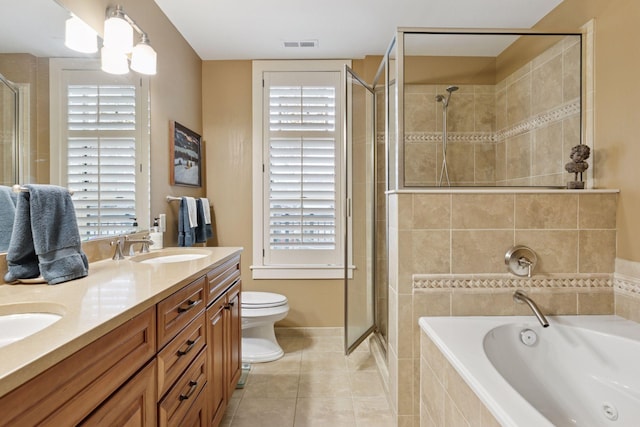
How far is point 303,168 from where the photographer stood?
2752mm

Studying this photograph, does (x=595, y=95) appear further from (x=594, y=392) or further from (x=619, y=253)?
(x=594, y=392)

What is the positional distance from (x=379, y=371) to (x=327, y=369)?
36cm

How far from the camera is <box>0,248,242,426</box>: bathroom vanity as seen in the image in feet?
1.95

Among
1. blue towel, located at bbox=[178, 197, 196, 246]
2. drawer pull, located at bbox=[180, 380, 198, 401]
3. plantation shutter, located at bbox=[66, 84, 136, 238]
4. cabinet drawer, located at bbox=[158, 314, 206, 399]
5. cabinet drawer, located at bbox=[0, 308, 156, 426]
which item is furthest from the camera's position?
blue towel, located at bbox=[178, 197, 196, 246]

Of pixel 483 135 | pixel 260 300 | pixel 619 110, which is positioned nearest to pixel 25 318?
pixel 260 300

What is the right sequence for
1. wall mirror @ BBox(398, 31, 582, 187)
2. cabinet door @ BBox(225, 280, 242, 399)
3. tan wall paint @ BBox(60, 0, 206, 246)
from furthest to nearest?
tan wall paint @ BBox(60, 0, 206, 246) → wall mirror @ BBox(398, 31, 582, 187) → cabinet door @ BBox(225, 280, 242, 399)

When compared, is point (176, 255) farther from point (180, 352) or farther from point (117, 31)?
point (117, 31)

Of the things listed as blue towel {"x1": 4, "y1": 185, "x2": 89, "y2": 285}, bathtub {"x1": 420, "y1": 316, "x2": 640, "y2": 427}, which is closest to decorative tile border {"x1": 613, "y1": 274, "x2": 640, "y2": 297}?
bathtub {"x1": 420, "y1": 316, "x2": 640, "y2": 427}

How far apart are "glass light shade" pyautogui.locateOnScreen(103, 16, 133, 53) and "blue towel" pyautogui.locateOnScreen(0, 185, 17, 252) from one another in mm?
897

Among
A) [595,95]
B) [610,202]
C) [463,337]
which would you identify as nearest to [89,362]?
[463,337]

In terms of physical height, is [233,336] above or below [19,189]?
below

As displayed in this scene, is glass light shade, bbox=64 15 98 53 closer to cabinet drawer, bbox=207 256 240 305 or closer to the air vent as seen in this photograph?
cabinet drawer, bbox=207 256 240 305

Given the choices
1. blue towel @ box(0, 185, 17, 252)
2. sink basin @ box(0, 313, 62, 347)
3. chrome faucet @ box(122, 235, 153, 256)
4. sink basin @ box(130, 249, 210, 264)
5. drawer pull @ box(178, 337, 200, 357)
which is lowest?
drawer pull @ box(178, 337, 200, 357)

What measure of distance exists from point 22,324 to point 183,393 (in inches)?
22.3
